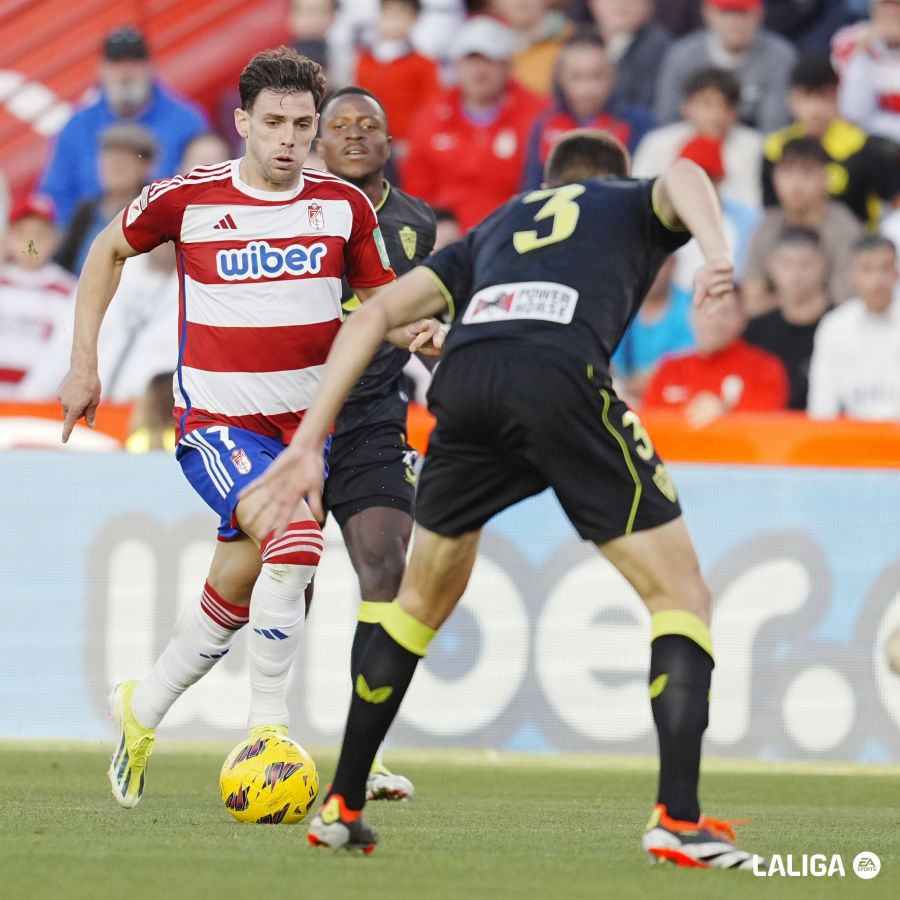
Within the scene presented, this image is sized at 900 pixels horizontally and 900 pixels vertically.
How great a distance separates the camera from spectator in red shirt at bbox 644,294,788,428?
10.7 metres

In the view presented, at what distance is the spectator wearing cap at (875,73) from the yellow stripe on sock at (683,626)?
848 centimetres

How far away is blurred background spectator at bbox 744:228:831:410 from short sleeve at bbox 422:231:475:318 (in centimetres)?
657

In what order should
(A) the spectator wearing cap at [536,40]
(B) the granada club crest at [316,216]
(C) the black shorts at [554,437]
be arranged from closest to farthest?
(C) the black shorts at [554,437]
(B) the granada club crest at [316,216]
(A) the spectator wearing cap at [536,40]

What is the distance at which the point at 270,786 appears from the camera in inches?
226

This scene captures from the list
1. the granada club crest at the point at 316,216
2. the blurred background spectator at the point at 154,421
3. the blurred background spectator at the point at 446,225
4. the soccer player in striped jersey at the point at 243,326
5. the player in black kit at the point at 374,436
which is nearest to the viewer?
the soccer player in striped jersey at the point at 243,326

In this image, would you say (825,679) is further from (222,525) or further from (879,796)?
(222,525)

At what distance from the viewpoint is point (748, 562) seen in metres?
8.64

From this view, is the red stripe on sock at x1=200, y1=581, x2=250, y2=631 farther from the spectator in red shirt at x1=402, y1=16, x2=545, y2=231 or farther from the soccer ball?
the spectator in red shirt at x1=402, y1=16, x2=545, y2=231

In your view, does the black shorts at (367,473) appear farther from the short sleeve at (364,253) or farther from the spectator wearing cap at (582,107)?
the spectator wearing cap at (582,107)

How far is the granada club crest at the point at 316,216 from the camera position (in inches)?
240

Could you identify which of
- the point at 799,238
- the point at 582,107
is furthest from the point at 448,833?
the point at 582,107

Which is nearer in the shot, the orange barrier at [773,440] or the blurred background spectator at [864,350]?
the orange barrier at [773,440]

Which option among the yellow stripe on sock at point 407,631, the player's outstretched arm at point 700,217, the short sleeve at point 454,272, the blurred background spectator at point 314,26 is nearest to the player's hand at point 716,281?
the player's outstretched arm at point 700,217

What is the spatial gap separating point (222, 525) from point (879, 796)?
117 inches
